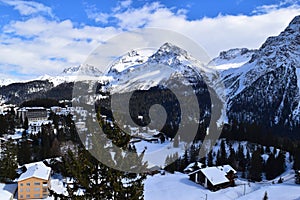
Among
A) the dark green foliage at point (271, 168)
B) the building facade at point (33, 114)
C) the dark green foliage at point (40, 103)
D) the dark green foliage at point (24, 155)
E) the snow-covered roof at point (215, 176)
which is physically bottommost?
the dark green foliage at point (271, 168)

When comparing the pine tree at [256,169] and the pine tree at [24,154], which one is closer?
the pine tree at [256,169]

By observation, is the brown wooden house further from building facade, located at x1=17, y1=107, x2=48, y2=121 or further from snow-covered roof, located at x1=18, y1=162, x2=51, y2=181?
building facade, located at x1=17, y1=107, x2=48, y2=121

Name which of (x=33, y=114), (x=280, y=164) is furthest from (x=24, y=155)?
(x=33, y=114)

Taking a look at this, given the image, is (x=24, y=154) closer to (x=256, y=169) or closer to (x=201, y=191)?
(x=201, y=191)

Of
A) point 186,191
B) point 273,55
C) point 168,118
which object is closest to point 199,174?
point 186,191

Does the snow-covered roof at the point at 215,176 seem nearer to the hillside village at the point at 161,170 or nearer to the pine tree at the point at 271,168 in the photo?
the hillside village at the point at 161,170

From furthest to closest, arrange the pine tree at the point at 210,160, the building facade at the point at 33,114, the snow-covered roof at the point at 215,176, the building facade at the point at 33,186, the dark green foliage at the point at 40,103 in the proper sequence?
the dark green foliage at the point at 40,103 < the building facade at the point at 33,114 < the pine tree at the point at 210,160 < the snow-covered roof at the point at 215,176 < the building facade at the point at 33,186

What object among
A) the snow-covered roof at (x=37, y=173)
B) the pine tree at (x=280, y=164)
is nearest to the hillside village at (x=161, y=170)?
the snow-covered roof at (x=37, y=173)
